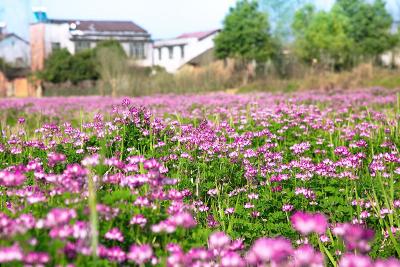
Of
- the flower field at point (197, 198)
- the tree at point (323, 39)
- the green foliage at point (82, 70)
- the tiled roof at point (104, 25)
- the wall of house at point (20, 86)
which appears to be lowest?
the flower field at point (197, 198)

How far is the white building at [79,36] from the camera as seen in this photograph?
72000 mm

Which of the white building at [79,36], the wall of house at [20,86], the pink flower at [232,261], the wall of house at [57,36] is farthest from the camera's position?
the wall of house at [57,36]

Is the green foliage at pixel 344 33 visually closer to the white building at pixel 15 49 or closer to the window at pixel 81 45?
the window at pixel 81 45

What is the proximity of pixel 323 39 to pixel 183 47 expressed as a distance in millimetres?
26412

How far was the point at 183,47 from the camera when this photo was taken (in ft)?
231

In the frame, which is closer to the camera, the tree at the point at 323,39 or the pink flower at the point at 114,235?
the pink flower at the point at 114,235

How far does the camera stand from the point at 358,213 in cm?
478

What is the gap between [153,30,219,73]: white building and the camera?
69.4m

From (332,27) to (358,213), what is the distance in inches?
1951

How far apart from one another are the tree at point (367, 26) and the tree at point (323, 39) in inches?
95.7

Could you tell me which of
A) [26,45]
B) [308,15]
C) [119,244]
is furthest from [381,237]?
[26,45]

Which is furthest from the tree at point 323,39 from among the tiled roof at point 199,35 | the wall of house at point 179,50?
the wall of house at point 179,50

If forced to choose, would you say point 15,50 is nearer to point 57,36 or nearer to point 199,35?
point 57,36

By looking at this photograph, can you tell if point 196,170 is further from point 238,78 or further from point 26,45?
point 26,45
